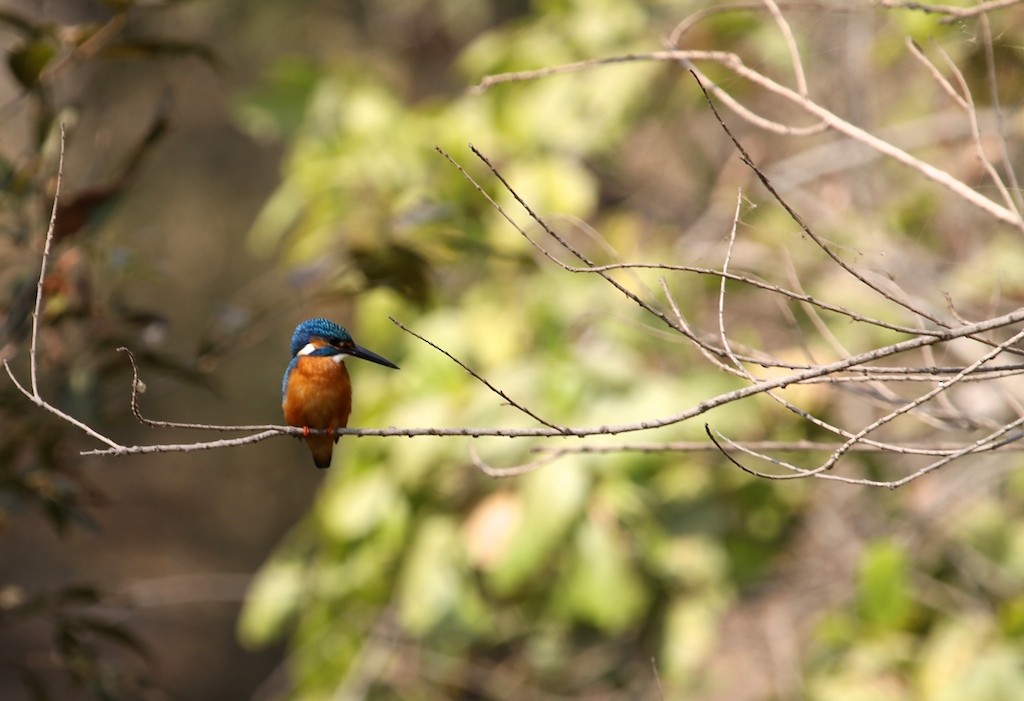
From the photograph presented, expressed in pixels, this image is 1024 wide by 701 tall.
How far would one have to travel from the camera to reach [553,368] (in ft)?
8.96

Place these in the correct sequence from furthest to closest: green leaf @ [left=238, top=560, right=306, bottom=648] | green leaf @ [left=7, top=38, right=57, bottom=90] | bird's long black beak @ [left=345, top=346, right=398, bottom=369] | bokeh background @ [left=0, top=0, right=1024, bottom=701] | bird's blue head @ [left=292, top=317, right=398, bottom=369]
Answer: green leaf @ [left=238, top=560, right=306, bottom=648] < bokeh background @ [left=0, top=0, right=1024, bottom=701] < green leaf @ [left=7, top=38, right=57, bottom=90] < bird's blue head @ [left=292, top=317, right=398, bottom=369] < bird's long black beak @ [left=345, top=346, right=398, bottom=369]

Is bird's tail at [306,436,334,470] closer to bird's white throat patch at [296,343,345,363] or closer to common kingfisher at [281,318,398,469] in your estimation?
common kingfisher at [281,318,398,469]

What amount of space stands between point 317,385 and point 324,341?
0.21 feet

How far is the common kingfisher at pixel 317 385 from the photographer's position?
5.19 feet

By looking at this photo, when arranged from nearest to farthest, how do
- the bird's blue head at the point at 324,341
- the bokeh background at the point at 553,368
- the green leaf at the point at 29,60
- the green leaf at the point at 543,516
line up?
1. the bird's blue head at the point at 324,341
2. the green leaf at the point at 29,60
3. the bokeh background at the point at 553,368
4. the green leaf at the point at 543,516

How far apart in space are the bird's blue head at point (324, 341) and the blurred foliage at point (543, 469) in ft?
2.32

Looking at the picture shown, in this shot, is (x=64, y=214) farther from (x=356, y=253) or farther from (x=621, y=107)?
(x=621, y=107)

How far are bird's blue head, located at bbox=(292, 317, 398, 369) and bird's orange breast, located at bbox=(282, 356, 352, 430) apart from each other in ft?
0.05

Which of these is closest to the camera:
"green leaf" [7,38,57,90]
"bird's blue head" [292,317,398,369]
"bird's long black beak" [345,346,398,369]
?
"bird's long black beak" [345,346,398,369]

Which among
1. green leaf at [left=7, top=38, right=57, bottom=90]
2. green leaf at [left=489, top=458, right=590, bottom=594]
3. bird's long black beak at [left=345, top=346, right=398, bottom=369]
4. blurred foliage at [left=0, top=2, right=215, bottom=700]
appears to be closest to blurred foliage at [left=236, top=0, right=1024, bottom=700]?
green leaf at [left=489, top=458, right=590, bottom=594]

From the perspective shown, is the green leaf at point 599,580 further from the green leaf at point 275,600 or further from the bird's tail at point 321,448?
the bird's tail at point 321,448

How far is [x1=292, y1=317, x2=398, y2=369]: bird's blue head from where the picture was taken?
1.52 m

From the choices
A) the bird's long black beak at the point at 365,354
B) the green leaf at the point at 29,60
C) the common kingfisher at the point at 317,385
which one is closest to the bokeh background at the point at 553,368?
the green leaf at the point at 29,60

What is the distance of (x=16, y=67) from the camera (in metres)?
1.99
